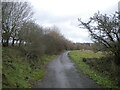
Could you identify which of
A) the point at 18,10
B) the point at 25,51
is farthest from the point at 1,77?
the point at 18,10

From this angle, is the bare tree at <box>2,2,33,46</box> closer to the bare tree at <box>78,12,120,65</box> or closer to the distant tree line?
the distant tree line

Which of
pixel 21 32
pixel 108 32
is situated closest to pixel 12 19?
pixel 21 32

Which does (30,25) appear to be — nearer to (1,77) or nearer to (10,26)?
(10,26)

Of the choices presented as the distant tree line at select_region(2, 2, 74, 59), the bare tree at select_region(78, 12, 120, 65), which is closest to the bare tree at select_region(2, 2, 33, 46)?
the distant tree line at select_region(2, 2, 74, 59)

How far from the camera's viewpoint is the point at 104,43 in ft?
87.4

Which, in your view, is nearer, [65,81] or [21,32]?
[65,81]

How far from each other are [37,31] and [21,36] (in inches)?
98.7

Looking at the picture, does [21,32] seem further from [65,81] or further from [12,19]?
[65,81]

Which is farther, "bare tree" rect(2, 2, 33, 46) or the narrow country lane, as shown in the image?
"bare tree" rect(2, 2, 33, 46)

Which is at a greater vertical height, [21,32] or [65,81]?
[21,32]

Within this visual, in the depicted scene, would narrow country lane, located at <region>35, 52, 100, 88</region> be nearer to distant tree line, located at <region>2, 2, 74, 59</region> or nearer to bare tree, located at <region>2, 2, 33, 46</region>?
distant tree line, located at <region>2, 2, 74, 59</region>

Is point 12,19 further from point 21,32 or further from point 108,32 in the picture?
point 108,32

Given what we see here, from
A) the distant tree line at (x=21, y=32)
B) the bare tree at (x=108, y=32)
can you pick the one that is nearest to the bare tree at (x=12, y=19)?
the distant tree line at (x=21, y=32)

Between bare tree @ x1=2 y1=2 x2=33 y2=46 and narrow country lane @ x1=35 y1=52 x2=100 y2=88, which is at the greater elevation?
bare tree @ x1=2 y1=2 x2=33 y2=46
